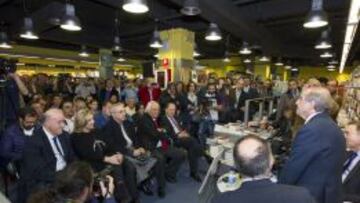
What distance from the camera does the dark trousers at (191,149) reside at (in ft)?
16.6

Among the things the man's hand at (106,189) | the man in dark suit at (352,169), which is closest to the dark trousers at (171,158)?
the man's hand at (106,189)

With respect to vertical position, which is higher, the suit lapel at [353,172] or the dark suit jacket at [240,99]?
the dark suit jacket at [240,99]

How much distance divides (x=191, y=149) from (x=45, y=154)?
264cm

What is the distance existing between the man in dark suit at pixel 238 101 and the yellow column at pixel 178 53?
5.24 ft

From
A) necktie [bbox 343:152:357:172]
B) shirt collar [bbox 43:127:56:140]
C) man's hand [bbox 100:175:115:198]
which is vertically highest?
shirt collar [bbox 43:127:56:140]

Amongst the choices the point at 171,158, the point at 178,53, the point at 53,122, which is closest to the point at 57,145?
the point at 53,122

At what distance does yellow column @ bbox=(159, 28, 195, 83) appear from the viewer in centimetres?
838

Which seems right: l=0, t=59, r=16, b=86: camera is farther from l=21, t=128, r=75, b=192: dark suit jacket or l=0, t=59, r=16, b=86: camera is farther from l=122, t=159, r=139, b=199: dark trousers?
l=122, t=159, r=139, b=199: dark trousers

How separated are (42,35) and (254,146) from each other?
397 inches

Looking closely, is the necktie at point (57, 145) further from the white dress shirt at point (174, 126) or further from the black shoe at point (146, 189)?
A: the white dress shirt at point (174, 126)

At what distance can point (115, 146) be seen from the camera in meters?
3.95

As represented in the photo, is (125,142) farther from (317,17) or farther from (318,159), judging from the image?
(317,17)

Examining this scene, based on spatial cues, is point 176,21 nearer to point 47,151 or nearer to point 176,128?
point 176,128

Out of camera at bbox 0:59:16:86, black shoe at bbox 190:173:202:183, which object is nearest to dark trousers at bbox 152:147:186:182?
black shoe at bbox 190:173:202:183
